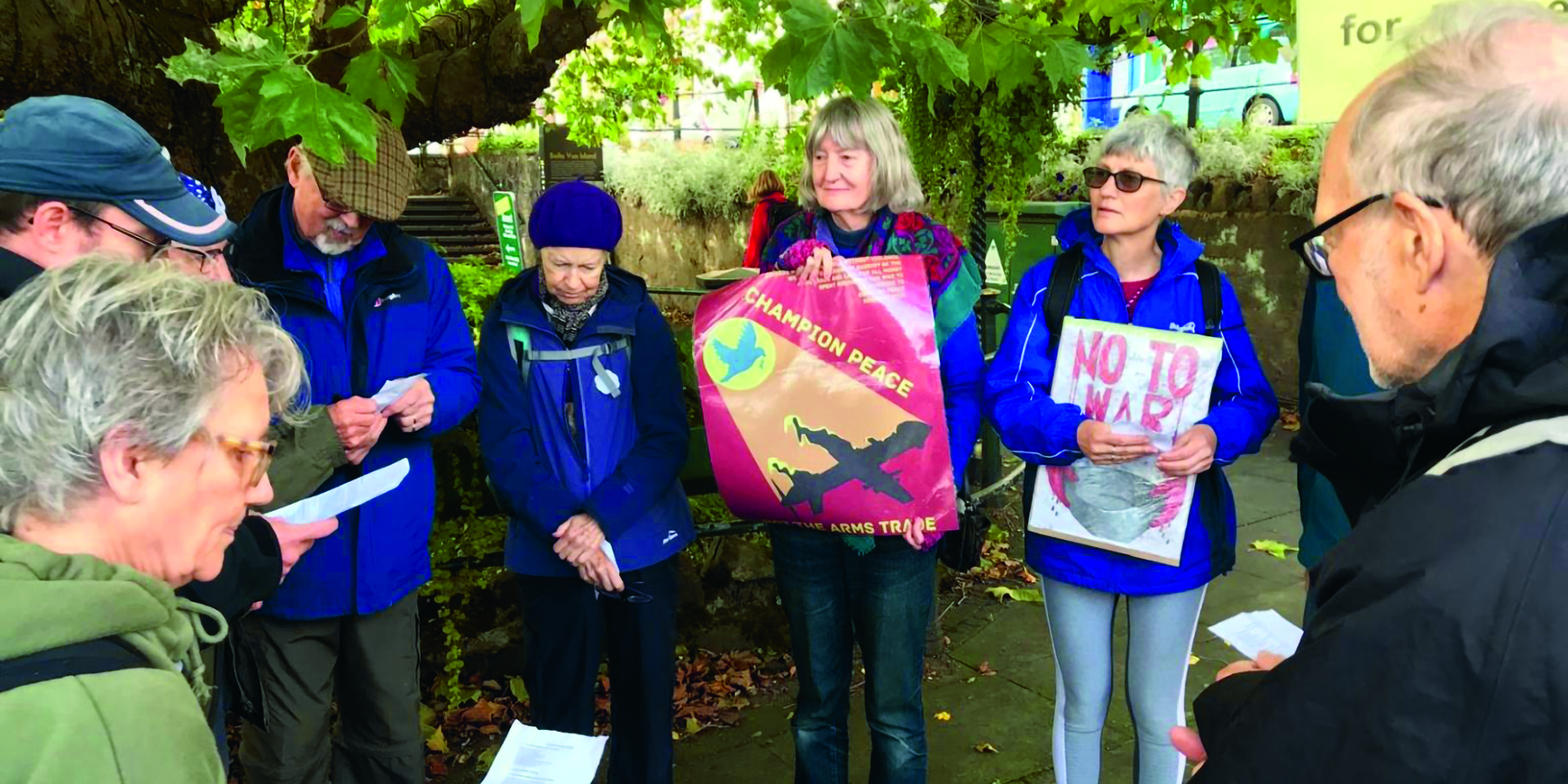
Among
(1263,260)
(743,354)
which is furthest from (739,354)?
(1263,260)

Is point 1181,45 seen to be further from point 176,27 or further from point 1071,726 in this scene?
point 176,27

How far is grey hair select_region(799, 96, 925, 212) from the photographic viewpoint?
109 inches

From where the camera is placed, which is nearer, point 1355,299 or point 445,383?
point 1355,299

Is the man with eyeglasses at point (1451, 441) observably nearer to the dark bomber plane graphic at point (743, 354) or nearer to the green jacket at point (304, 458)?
the dark bomber plane graphic at point (743, 354)

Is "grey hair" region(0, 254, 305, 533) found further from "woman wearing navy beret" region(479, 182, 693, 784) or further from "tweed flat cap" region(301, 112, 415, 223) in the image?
"woman wearing navy beret" region(479, 182, 693, 784)

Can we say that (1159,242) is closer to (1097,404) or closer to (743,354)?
(1097,404)

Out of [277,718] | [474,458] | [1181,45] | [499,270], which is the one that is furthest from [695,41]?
[277,718]

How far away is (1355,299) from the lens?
49.5 inches

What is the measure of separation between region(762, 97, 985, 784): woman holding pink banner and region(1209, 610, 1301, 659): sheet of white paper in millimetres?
857

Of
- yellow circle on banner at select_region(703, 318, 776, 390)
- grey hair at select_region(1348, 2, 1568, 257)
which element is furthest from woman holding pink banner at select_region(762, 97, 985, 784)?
grey hair at select_region(1348, 2, 1568, 257)

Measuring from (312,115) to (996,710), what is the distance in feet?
10.5

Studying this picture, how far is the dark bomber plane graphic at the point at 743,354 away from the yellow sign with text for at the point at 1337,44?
1378 mm

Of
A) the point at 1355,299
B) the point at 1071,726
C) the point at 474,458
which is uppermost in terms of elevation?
the point at 1355,299

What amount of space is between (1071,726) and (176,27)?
12.7 ft
